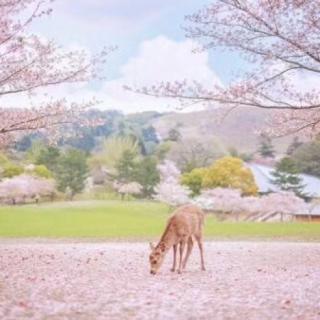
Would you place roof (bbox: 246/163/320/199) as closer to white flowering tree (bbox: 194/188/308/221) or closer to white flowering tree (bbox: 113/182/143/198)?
white flowering tree (bbox: 194/188/308/221)

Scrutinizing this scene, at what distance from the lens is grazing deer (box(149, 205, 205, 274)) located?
40.9 feet

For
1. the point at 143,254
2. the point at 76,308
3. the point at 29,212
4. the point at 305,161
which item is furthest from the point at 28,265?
the point at 305,161

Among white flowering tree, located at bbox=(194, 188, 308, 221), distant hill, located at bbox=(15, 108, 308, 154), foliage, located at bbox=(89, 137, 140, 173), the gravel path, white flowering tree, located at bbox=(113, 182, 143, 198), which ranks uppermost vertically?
distant hill, located at bbox=(15, 108, 308, 154)

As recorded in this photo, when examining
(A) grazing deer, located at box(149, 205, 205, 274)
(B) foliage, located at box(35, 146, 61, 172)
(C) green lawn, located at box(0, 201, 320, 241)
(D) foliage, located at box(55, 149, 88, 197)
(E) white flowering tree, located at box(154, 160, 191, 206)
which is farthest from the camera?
(B) foliage, located at box(35, 146, 61, 172)

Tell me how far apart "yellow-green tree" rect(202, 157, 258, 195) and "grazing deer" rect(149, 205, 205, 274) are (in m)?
37.2

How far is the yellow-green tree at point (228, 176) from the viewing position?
50.6m

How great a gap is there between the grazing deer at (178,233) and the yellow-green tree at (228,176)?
3721 cm

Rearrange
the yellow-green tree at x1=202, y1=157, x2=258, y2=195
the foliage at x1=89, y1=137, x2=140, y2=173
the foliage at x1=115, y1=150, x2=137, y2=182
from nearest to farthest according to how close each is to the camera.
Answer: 1. the yellow-green tree at x1=202, y1=157, x2=258, y2=195
2. the foliage at x1=115, y1=150, x2=137, y2=182
3. the foliage at x1=89, y1=137, x2=140, y2=173

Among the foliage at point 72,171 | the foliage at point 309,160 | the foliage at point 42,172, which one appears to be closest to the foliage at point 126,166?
the foliage at point 72,171

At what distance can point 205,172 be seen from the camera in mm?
52469

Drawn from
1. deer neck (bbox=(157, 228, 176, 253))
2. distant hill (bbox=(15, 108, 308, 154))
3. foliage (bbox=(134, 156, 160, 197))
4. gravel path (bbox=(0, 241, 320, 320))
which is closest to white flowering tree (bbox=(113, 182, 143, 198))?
foliage (bbox=(134, 156, 160, 197))

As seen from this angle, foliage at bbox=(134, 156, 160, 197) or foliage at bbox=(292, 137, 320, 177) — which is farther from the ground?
foliage at bbox=(292, 137, 320, 177)

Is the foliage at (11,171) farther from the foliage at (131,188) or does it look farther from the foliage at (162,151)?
the foliage at (162,151)

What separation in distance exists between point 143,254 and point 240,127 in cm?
14052
